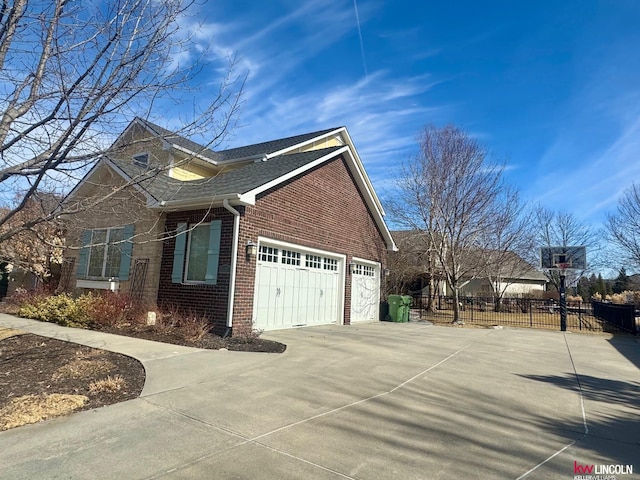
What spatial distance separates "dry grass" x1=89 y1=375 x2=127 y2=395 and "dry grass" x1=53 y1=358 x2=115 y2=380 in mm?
508

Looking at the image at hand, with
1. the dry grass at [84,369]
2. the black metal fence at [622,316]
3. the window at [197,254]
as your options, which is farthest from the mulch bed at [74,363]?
the black metal fence at [622,316]

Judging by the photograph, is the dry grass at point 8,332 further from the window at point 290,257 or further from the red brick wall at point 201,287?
the window at point 290,257

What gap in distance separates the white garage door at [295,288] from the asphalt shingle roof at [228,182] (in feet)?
5.82

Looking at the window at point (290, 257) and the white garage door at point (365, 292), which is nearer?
the window at point (290, 257)

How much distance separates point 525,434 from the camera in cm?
434

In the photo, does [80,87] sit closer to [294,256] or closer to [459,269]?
[294,256]

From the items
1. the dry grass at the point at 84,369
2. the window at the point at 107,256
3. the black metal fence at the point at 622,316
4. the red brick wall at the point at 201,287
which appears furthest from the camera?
the black metal fence at the point at 622,316

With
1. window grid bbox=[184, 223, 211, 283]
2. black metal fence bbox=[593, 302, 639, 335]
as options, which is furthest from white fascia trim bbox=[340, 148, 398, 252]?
black metal fence bbox=[593, 302, 639, 335]

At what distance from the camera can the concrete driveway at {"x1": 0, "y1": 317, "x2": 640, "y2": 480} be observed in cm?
339

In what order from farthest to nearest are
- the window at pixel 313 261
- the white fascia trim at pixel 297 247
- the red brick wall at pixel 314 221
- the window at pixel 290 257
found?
the window at pixel 313 261
the window at pixel 290 257
the white fascia trim at pixel 297 247
the red brick wall at pixel 314 221

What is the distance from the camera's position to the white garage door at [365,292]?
608 inches

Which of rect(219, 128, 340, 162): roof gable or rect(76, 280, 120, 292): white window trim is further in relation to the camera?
rect(219, 128, 340, 162): roof gable

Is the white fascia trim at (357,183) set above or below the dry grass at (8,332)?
above

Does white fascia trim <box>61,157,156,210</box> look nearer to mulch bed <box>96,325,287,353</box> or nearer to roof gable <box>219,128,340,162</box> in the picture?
mulch bed <box>96,325,287,353</box>
